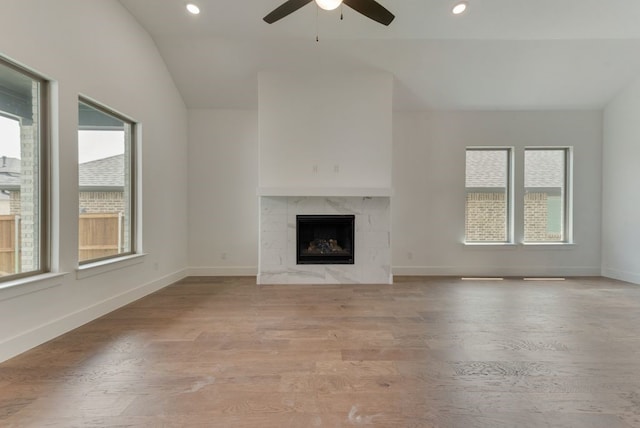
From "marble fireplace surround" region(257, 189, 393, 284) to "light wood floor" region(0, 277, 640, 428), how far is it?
96 cm

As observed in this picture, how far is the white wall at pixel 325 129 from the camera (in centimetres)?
432

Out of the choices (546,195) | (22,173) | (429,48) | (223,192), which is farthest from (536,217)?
(22,173)

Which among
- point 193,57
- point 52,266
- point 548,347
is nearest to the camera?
point 548,347

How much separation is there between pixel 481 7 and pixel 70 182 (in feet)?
15.8

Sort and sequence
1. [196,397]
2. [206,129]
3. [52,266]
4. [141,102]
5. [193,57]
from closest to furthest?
1. [196,397]
2. [52,266]
3. [141,102]
4. [193,57]
5. [206,129]

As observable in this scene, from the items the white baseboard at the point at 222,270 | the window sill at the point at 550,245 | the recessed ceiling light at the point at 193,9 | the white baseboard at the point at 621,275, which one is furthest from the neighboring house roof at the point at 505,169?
the recessed ceiling light at the point at 193,9

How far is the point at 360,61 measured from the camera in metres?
4.16

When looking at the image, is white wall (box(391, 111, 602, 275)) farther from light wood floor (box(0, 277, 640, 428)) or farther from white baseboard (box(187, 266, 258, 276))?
white baseboard (box(187, 266, 258, 276))

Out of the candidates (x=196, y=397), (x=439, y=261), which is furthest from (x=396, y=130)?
(x=196, y=397)

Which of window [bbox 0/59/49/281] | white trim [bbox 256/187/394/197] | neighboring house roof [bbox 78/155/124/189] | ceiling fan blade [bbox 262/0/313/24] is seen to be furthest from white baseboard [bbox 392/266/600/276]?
window [bbox 0/59/49/281]

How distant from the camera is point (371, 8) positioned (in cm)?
237

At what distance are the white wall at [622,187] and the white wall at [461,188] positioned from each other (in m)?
0.13

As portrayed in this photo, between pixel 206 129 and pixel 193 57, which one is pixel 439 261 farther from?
pixel 193 57

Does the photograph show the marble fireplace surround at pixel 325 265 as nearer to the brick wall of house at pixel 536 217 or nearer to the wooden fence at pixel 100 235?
the wooden fence at pixel 100 235
